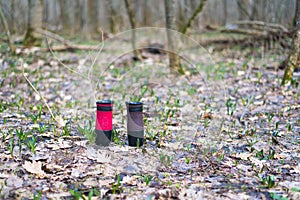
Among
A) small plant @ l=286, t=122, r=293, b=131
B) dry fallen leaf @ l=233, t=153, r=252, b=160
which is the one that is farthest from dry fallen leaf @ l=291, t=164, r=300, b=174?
small plant @ l=286, t=122, r=293, b=131

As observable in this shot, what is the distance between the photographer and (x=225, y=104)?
5.84 meters

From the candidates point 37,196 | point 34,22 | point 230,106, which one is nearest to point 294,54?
point 230,106

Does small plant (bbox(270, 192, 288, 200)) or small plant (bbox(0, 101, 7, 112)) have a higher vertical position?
small plant (bbox(0, 101, 7, 112))

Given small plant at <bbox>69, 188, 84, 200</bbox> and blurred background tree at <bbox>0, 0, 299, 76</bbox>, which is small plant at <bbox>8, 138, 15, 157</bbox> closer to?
small plant at <bbox>69, 188, 84, 200</bbox>

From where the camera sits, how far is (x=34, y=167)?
3238mm

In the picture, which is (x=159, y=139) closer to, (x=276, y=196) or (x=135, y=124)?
(x=135, y=124)

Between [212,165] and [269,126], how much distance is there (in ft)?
5.49

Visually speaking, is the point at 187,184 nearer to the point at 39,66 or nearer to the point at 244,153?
the point at 244,153

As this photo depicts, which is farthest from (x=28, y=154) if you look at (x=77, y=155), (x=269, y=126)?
(x=269, y=126)

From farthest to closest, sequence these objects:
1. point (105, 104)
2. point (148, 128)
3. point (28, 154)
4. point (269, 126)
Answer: point (269, 126), point (148, 128), point (105, 104), point (28, 154)

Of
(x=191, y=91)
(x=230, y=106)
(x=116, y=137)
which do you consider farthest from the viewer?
(x=191, y=91)

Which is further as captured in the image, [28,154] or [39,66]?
[39,66]

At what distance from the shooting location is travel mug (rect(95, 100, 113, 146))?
385cm

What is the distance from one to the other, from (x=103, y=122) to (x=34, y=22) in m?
5.73
